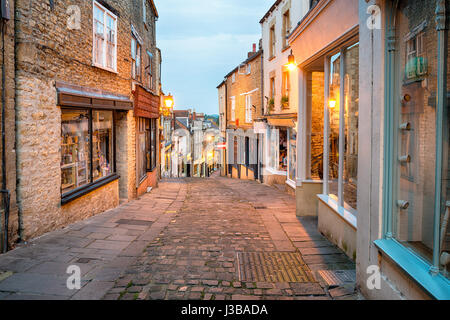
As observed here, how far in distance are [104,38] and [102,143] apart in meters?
2.80

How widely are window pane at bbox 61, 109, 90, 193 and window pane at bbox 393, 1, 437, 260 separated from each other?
6.39 m

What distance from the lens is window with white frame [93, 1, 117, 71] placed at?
9.31m

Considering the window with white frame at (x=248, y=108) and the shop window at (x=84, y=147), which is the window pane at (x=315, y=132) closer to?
the shop window at (x=84, y=147)

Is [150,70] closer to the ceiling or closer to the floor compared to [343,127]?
closer to the ceiling

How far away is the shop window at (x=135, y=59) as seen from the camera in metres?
12.7

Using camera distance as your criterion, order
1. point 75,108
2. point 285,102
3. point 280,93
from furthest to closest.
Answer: point 280,93 → point 285,102 → point 75,108

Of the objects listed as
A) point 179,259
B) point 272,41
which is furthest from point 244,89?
point 179,259

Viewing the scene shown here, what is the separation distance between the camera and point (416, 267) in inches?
129

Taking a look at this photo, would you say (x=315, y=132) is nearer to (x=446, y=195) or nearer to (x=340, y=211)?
(x=340, y=211)

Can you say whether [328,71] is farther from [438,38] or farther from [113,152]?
[113,152]

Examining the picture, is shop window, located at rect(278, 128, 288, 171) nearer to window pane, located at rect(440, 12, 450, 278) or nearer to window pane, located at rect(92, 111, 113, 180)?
window pane, located at rect(92, 111, 113, 180)

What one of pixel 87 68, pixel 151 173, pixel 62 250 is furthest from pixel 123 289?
pixel 151 173

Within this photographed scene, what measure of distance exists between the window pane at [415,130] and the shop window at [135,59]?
10.3m

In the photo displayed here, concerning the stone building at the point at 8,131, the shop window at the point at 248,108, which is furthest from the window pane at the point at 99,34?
the shop window at the point at 248,108
